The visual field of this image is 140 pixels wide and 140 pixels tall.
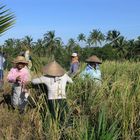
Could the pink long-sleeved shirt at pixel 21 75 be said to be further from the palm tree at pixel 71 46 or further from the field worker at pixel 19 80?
the palm tree at pixel 71 46

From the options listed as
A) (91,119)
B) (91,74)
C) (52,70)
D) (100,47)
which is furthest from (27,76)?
(100,47)

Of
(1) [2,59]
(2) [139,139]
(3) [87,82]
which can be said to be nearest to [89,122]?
(2) [139,139]

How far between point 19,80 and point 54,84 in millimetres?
1019

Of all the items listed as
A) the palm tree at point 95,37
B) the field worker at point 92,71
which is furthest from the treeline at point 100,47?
the field worker at point 92,71

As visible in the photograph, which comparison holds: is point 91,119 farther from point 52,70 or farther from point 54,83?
point 52,70

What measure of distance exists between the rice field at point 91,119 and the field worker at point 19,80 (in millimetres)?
903

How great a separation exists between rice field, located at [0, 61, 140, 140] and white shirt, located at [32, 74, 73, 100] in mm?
131

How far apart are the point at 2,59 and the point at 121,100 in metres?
5.74

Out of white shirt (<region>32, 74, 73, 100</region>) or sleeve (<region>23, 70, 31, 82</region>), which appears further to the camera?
sleeve (<region>23, 70, 31, 82</region>)

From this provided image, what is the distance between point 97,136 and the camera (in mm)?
5223

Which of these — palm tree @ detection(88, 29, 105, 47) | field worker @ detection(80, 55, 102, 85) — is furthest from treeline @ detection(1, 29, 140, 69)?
field worker @ detection(80, 55, 102, 85)

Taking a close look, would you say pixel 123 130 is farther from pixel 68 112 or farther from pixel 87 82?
pixel 87 82

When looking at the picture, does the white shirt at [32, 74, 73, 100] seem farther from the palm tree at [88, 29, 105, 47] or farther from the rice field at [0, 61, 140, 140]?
the palm tree at [88, 29, 105, 47]

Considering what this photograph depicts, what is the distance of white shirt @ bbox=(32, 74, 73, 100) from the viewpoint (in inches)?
270
